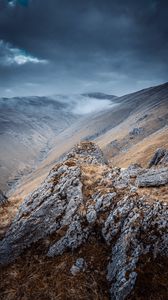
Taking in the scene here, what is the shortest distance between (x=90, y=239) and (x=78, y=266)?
7.06 feet

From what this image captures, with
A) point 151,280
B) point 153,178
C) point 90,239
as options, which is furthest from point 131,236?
point 153,178

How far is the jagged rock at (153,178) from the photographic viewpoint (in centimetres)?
2259

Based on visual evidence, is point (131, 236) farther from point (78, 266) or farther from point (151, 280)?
point (78, 266)

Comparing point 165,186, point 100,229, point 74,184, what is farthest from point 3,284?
point 165,186

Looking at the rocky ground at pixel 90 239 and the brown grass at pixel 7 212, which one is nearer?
the rocky ground at pixel 90 239

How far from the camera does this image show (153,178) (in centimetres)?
2319

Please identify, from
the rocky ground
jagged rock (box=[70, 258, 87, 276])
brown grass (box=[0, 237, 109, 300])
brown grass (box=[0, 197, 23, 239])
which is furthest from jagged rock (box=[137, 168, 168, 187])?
brown grass (box=[0, 197, 23, 239])

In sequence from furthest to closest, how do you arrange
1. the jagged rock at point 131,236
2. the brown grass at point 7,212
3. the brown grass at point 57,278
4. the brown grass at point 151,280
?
1. the brown grass at point 7,212
2. the brown grass at point 57,278
3. the jagged rock at point 131,236
4. the brown grass at point 151,280

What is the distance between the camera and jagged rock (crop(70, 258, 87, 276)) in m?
18.8

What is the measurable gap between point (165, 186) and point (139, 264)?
23.1ft

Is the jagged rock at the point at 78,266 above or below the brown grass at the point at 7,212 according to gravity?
below

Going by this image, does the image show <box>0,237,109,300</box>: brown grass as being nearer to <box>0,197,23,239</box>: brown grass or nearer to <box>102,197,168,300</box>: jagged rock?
<box>102,197,168,300</box>: jagged rock

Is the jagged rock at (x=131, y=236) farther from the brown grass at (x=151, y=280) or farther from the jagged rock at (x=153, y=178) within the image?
the jagged rock at (x=153, y=178)

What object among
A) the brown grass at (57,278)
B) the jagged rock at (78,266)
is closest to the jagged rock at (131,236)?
the brown grass at (57,278)
